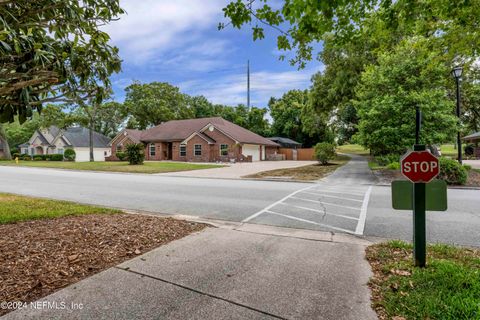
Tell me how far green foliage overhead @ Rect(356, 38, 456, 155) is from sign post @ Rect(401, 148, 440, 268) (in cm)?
1214

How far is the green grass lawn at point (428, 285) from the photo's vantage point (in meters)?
2.57

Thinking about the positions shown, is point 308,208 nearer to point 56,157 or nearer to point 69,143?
point 56,157

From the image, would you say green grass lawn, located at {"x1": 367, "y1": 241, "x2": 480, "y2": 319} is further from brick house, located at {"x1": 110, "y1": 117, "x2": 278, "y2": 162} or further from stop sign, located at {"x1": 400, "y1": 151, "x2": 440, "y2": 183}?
brick house, located at {"x1": 110, "y1": 117, "x2": 278, "y2": 162}

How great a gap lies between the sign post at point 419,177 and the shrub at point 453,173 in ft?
34.5

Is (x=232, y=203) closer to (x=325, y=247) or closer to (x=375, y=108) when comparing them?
(x=325, y=247)

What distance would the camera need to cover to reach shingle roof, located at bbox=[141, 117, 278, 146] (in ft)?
114

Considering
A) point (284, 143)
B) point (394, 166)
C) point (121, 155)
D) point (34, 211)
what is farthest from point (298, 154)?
point (34, 211)

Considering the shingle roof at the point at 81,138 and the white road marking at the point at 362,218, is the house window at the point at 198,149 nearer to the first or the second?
the shingle roof at the point at 81,138

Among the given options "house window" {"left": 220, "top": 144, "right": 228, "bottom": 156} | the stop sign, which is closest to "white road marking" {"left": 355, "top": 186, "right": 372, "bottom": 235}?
the stop sign

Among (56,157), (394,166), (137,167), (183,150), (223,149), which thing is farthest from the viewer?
(56,157)

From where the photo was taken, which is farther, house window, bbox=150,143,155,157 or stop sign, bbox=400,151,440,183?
house window, bbox=150,143,155,157

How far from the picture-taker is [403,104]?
1454 centimetres

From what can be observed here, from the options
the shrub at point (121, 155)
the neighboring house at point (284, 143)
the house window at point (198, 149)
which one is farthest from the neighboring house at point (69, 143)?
the neighboring house at point (284, 143)

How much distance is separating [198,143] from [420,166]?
31.8m
